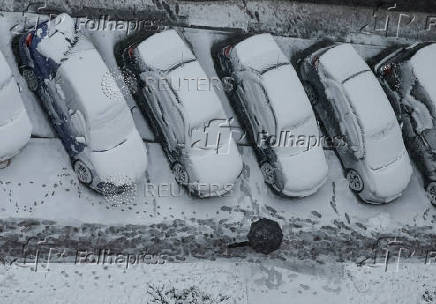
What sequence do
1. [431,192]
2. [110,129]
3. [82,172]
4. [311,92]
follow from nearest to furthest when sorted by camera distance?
[110,129] < [82,172] < [311,92] < [431,192]

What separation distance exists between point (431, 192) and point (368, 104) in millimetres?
2235

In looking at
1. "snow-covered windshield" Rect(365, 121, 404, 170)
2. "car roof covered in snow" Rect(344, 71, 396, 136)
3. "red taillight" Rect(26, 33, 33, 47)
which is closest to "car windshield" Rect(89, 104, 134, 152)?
"red taillight" Rect(26, 33, 33, 47)

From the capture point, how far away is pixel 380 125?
1148 centimetres

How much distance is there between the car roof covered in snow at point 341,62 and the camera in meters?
11.6

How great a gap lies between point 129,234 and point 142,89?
91.2 inches

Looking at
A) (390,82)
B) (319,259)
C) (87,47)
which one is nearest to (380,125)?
(390,82)

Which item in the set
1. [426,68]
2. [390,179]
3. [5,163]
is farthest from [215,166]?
[426,68]

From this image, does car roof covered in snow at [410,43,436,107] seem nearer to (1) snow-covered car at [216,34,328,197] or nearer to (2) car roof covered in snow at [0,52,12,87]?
(1) snow-covered car at [216,34,328,197]

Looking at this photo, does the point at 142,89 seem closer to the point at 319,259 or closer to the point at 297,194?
the point at 297,194

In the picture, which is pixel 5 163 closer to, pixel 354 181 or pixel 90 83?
pixel 90 83

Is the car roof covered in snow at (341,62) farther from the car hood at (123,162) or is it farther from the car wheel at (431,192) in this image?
the car hood at (123,162)

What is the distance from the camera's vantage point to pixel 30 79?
1086cm

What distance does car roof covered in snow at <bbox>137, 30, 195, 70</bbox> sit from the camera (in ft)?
35.4

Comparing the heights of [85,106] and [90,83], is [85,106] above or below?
below
